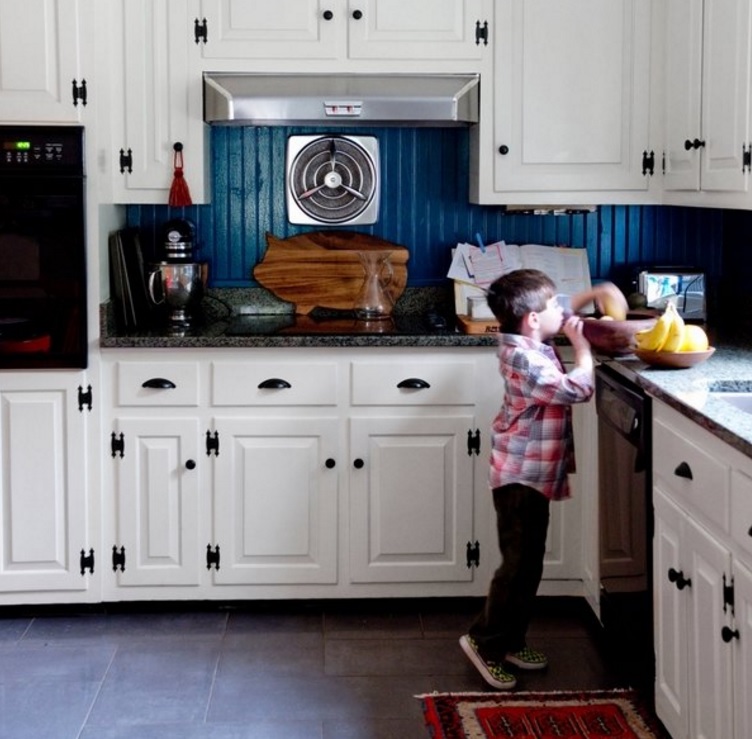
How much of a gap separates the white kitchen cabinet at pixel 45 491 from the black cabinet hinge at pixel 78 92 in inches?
32.1

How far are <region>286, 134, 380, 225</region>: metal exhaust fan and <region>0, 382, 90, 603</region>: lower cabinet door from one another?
1.08m

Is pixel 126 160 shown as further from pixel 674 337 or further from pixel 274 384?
pixel 674 337

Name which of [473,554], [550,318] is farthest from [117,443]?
[550,318]

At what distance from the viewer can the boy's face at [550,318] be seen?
317 cm

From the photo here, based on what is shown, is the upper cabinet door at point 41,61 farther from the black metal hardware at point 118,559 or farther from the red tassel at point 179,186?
the black metal hardware at point 118,559

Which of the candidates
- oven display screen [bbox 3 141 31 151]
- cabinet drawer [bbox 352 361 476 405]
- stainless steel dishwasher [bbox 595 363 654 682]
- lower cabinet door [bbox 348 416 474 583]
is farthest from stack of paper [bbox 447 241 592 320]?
oven display screen [bbox 3 141 31 151]

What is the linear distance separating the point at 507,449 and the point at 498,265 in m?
1.16

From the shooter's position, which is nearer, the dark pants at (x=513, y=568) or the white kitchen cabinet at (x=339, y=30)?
the dark pants at (x=513, y=568)

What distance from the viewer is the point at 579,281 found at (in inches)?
166

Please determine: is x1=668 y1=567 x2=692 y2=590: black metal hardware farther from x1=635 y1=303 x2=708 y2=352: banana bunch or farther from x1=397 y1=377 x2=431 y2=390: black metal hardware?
x1=397 y1=377 x2=431 y2=390: black metal hardware

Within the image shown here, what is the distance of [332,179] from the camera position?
428cm

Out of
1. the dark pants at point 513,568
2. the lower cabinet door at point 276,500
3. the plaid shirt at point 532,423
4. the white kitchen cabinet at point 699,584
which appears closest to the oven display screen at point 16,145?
the lower cabinet door at point 276,500

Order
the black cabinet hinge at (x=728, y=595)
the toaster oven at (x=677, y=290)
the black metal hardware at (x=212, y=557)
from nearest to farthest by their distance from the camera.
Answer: the black cabinet hinge at (x=728, y=595) < the black metal hardware at (x=212, y=557) < the toaster oven at (x=677, y=290)

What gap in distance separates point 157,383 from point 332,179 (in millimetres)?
1006
